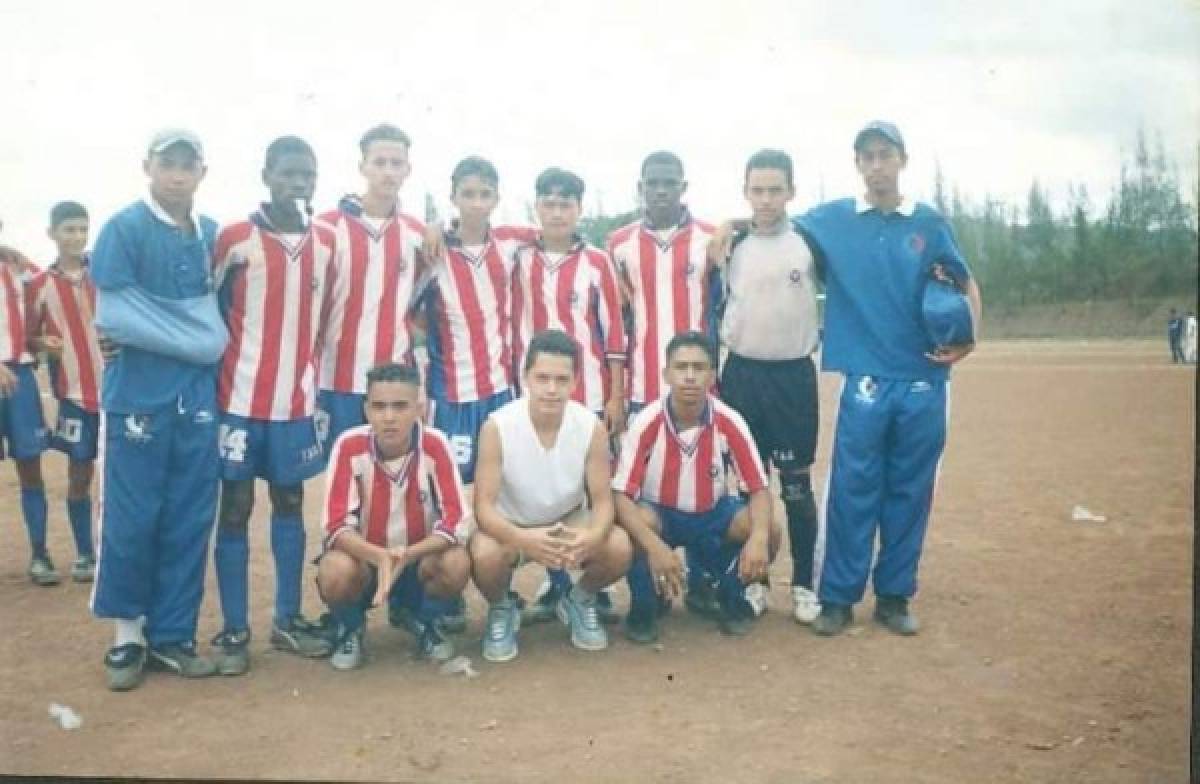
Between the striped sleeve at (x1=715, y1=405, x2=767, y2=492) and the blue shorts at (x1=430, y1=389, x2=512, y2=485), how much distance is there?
0.92 m

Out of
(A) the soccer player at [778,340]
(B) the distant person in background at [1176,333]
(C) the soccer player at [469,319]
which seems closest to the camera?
(A) the soccer player at [778,340]

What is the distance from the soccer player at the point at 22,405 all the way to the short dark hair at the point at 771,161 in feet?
11.0

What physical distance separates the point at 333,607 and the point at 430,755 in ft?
2.65

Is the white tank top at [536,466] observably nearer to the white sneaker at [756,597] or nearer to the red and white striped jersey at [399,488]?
the red and white striped jersey at [399,488]

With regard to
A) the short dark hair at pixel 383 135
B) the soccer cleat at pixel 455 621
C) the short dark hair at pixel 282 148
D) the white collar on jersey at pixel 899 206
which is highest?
the short dark hair at pixel 383 135

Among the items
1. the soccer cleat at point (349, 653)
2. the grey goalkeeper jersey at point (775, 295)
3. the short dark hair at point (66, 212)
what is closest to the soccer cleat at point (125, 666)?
the soccer cleat at point (349, 653)

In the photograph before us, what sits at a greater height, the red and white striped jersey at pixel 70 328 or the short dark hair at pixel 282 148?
the short dark hair at pixel 282 148

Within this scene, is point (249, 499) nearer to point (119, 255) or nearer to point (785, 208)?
point (119, 255)

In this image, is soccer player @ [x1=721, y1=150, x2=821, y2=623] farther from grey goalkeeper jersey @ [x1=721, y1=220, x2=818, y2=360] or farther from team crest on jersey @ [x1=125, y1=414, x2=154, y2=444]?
team crest on jersey @ [x1=125, y1=414, x2=154, y2=444]

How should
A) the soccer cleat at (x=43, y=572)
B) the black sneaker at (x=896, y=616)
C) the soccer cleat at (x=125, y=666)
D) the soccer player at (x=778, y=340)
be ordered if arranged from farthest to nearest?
the soccer cleat at (x=43, y=572) < the soccer player at (x=778, y=340) < the black sneaker at (x=896, y=616) < the soccer cleat at (x=125, y=666)

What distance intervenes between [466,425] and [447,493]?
635mm

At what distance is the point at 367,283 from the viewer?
12.7ft

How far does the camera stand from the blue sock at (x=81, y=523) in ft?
15.5

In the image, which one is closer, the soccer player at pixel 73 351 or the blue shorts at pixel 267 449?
the blue shorts at pixel 267 449
